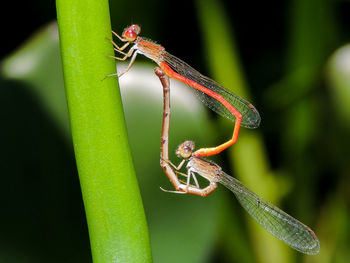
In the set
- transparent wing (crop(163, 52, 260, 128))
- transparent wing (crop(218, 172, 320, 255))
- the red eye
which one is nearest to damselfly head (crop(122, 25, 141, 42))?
the red eye

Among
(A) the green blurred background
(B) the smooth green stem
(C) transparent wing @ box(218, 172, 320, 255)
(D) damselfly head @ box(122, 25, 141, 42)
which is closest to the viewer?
(B) the smooth green stem

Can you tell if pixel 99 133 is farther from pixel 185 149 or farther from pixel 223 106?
pixel 223 106

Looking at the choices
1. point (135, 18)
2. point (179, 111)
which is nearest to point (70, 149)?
point (179, 111)

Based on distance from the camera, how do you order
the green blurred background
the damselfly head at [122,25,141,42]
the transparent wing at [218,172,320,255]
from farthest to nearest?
the transparent wing at [218,172,320,255] → the damselfly head at [122,25,141,42] → the green blurred background

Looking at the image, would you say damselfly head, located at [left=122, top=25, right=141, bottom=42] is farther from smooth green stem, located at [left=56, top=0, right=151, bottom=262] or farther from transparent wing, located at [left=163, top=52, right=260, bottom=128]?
smooth green stem, located at [left=56, top=0, right=151, bottom=262]

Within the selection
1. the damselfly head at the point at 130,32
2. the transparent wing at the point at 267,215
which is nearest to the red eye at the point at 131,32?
the damselfly head at the point at 130,32

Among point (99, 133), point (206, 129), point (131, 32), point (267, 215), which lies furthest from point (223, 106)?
point (99, 133)
